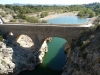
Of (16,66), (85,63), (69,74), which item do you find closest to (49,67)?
(16,66)

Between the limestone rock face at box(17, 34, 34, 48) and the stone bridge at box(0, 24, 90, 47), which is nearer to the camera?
the stone bridge at box(0, 24, 90, 47)

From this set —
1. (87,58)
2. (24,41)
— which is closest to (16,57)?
(24,41)

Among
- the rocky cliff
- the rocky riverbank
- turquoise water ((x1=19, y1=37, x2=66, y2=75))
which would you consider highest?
the rocky cliff

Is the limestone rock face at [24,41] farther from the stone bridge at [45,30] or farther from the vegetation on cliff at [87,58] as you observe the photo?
the vegetation on cliff at [87,58]

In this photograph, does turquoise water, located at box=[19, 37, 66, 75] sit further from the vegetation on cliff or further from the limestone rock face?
the vegetation on cliff

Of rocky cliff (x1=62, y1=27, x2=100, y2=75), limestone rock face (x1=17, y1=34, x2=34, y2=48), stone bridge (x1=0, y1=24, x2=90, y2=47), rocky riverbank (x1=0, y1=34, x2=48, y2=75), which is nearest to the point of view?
rocky cliff (x1=62, y1=27, x2=100, y2=75)

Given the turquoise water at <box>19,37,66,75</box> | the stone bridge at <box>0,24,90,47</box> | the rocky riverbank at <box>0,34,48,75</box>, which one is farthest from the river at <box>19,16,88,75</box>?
the stone bridge at <box>0,24,90,47</box>

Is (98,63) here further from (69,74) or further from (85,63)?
(69,74)
